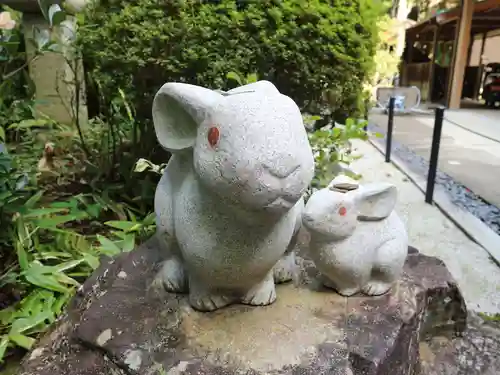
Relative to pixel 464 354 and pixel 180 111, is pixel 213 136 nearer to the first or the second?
pixel 180 111

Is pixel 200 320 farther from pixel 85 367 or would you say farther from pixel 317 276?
pixel 317 276

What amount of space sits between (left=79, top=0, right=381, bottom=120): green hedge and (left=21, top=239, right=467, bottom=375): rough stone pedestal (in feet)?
4.07

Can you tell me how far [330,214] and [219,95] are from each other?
0.54m

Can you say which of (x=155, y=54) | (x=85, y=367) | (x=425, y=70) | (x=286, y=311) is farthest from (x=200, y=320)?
(x=425, y=70)

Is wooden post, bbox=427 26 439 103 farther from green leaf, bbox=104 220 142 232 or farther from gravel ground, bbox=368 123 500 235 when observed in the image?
green leaf, bbox=104 220 142 232

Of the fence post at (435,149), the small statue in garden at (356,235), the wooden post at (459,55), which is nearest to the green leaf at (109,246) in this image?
the small statue in garden at (356,235)

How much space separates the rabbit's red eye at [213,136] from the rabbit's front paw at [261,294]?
1.84 ft

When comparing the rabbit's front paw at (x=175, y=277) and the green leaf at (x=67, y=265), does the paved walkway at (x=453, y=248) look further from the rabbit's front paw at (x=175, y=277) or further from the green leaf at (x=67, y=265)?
the green leaf at (x=67, y=265)

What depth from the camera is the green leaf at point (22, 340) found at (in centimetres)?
183

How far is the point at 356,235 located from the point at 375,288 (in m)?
0.23

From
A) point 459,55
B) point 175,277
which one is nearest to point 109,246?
point 175,277

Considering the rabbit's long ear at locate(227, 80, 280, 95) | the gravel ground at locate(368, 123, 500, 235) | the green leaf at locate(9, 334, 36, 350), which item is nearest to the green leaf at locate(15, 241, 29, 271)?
the green leaf at locate(9, 334, 36, 350)

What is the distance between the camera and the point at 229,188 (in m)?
1.17

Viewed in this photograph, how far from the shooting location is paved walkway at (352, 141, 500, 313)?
2514mm
